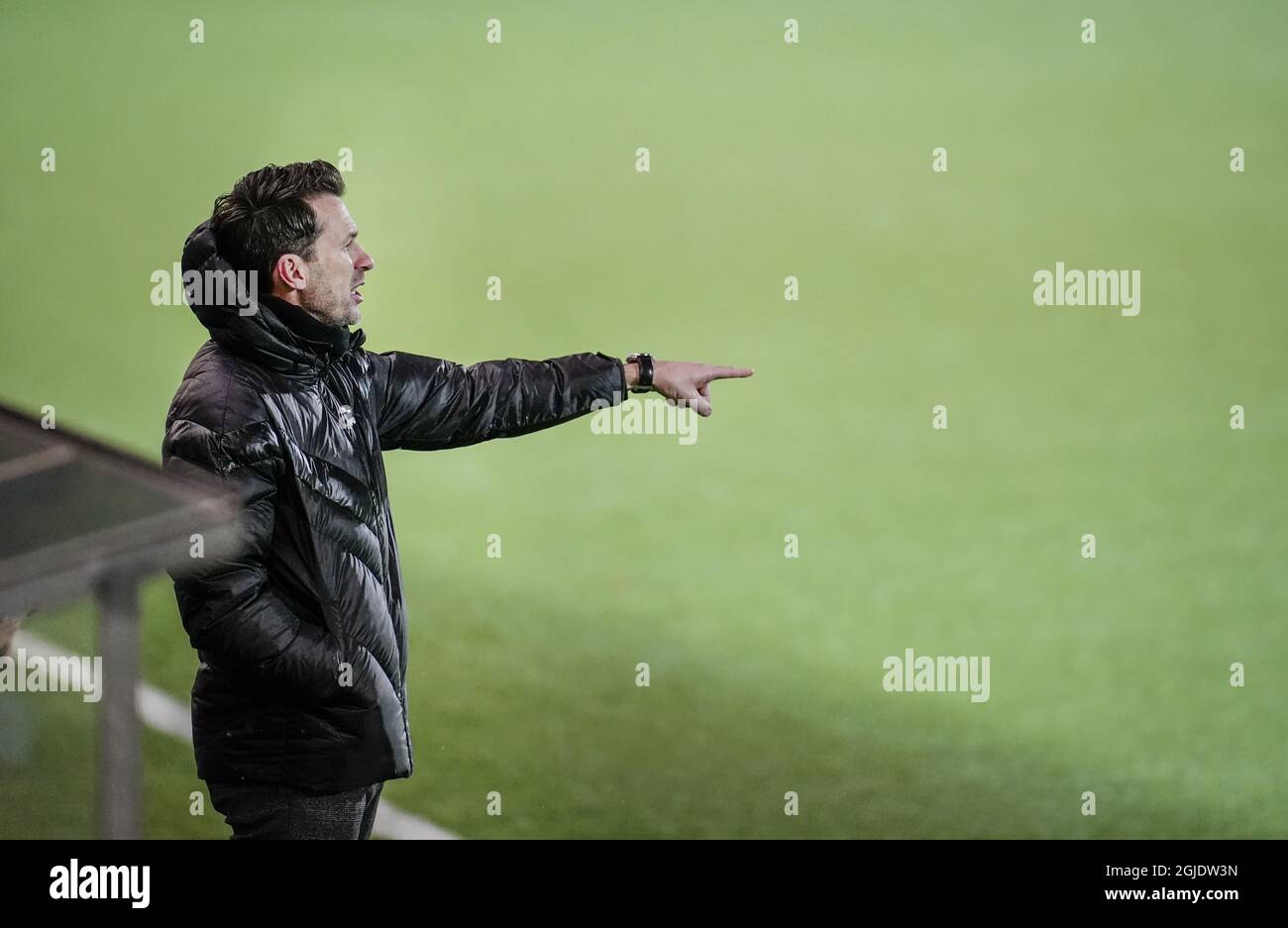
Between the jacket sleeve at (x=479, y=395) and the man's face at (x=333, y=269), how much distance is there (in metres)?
0.22

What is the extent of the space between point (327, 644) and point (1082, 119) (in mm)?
5847

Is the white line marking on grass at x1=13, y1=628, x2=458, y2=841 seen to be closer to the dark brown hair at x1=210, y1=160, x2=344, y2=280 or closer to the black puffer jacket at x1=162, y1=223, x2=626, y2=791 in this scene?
the black puffer jacket at x1=162, y1=223, x2=626, y2=791

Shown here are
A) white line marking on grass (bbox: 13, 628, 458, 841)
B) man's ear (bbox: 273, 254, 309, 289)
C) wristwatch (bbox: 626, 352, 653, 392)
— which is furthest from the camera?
white line marking on grass (bbox: 13, 628, 458, 841)

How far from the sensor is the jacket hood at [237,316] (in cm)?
349

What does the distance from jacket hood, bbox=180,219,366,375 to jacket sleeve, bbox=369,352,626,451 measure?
0.98 feet

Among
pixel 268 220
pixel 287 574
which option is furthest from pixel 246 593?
pixel 268 220

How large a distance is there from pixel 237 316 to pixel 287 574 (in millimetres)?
499

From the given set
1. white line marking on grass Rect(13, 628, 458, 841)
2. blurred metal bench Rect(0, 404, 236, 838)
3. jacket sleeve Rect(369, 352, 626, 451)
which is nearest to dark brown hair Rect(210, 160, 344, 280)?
jacket sleeve Rect(369, 352, 626, 451)

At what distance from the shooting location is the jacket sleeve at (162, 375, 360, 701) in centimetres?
333

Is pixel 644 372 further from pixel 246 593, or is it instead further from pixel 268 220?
pixel 246 593

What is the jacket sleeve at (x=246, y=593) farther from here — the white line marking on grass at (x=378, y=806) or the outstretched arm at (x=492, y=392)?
the white line marking on grass at (x=378, y=806)

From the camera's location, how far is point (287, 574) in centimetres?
349
